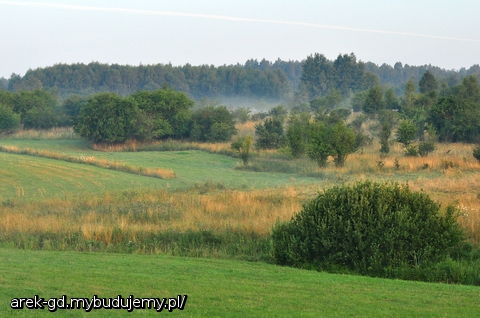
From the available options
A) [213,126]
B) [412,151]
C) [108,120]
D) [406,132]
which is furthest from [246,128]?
[412,151]

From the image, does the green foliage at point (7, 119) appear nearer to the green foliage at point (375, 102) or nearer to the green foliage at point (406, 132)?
the green foliage at point (375, 102)

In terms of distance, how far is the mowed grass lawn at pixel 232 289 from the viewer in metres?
8.55

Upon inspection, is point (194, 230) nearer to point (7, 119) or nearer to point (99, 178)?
point (99, 178)

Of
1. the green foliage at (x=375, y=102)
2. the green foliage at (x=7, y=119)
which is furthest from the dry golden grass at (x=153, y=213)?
the green foliage at (x=375, y=102)

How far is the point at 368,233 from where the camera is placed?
1433 centimetres

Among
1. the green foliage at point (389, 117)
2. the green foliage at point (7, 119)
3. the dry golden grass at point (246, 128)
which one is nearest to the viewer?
the green foliage at point (389, 117)

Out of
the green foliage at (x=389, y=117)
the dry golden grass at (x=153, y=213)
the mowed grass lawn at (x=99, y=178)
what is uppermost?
the green foliage at (x=389, y=117)

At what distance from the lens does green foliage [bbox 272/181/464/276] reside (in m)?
14.1

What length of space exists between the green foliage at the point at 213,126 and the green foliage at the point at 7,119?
20.7m

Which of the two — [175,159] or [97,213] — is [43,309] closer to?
[97,213]

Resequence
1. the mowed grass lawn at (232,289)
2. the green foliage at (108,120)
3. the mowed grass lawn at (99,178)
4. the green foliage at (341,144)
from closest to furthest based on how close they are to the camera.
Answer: the mowed grass lawn at (232,289), the mowed grass lawn at (99,178), the green foliage at (341,144), the green foliage at (108,120)

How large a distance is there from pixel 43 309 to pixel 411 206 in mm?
9768

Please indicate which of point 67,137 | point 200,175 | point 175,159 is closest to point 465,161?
point 200,175

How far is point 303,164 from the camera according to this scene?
42625 mm
